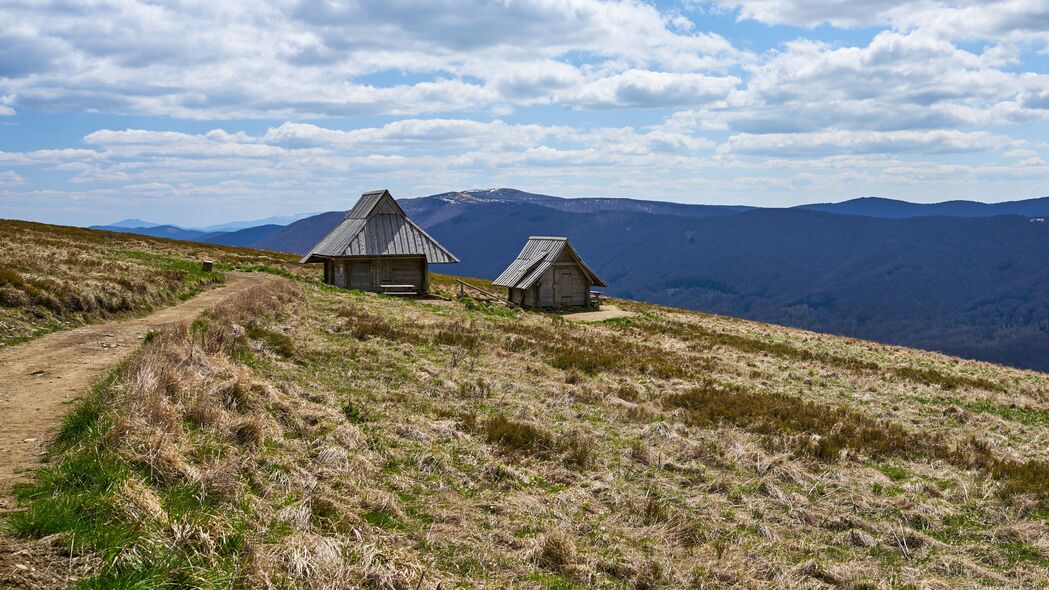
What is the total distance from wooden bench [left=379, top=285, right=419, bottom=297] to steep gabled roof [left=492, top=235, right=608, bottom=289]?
216 inches

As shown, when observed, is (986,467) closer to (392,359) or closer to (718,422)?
(718,422)

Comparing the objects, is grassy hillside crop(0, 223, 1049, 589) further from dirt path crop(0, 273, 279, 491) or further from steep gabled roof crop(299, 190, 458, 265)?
steep gabled roof crop(299, 190, 458, 265)

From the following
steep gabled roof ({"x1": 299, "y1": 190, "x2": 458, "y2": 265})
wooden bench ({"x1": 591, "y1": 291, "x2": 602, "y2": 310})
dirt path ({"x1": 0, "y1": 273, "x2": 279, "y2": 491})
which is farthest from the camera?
wooden bench ({"x1": 591, "y1": 291, "x2": 602, "y2": 310})

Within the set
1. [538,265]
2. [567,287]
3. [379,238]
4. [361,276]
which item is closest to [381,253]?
[379,238]

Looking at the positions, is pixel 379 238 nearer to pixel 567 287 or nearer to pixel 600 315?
pixel 567 287

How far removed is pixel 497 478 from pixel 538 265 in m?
33.9

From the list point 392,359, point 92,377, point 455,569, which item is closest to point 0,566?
point 455,569

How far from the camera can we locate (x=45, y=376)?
40.3 ft

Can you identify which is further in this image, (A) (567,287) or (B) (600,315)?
(A) (567,287)

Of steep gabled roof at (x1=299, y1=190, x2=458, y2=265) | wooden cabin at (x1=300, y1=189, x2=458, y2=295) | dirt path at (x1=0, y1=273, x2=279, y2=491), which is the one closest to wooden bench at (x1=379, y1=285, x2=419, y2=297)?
wooden cabin at (x1=300, y1=189, x2=458, y2=295)

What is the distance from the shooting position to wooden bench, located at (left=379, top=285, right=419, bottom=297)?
41.3 metres

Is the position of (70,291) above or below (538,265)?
Result: below

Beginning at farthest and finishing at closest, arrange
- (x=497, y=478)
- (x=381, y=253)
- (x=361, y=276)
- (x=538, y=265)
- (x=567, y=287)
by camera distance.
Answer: (x=567, y=287), (x=538, y=265), (x=361, y=276), (x=381, y=253), (x=497, y=478)

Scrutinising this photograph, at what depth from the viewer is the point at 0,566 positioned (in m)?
5.56
